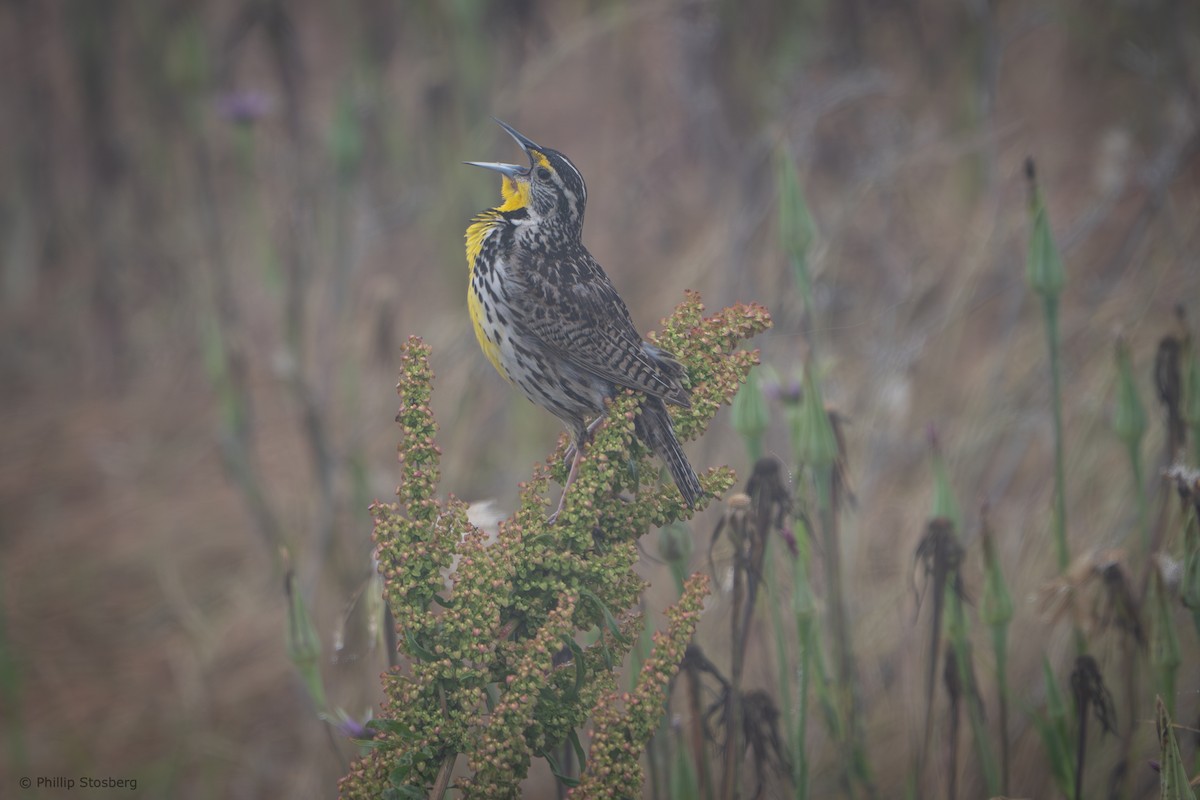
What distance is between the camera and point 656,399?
5.14ft

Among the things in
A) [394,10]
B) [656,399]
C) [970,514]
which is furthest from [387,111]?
[656,399]

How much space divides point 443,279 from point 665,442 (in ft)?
12.6

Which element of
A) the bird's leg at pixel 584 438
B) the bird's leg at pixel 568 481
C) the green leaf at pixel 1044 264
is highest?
the green leaf at pixel 1044 264

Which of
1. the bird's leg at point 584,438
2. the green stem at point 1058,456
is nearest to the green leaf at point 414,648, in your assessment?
the bird's leg at point 584,438

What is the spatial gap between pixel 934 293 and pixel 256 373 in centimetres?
331

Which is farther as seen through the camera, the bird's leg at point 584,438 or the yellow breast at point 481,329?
the yellow breast at point 481,329

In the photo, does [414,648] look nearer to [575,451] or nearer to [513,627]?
[513,627]

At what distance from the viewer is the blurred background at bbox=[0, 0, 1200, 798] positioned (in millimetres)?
3539

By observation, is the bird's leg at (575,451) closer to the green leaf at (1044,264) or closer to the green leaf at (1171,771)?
the green leaf at (1171,771)

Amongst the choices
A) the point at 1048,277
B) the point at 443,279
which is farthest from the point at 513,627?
the point at 443,279

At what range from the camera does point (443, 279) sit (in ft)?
17.1

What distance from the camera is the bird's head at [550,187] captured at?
1822 mm

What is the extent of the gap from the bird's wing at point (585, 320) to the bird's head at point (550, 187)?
7cm

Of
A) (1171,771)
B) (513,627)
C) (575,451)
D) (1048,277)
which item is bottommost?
(1171,771)
